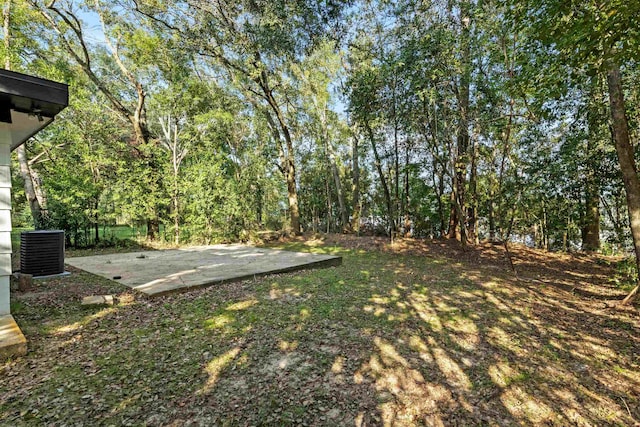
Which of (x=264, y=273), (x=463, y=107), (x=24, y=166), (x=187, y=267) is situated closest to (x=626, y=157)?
(x=463, y=107)

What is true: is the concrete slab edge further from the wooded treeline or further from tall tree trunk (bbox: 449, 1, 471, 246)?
tall tree trunk (bbox: 449, 1, 471, 246)

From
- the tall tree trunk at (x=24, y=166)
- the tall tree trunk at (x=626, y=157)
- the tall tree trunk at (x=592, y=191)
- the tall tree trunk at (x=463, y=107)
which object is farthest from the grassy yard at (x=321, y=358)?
the tall tree trunk at (x=24, y=166)

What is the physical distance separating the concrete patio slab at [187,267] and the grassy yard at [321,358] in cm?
23

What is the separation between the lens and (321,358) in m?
2.25

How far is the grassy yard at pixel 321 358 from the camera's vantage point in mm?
1704

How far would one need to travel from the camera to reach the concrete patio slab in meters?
3.95

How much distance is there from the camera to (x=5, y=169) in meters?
2.57

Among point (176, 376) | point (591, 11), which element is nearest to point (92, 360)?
point (176, 376)

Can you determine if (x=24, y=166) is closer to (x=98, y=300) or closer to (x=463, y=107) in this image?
(x=98, y=300)

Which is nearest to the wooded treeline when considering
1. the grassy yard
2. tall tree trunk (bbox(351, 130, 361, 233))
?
tall tree trunk (bbox(351, 130, 361, 233))

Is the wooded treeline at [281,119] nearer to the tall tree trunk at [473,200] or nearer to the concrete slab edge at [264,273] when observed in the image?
the tall tree trunk at [473,200]

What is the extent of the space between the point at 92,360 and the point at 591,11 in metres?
4.68

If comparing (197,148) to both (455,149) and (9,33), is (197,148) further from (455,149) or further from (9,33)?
(455,149)

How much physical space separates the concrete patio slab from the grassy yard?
232 millimetres
